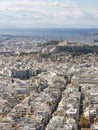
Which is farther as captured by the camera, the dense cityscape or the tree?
the tree

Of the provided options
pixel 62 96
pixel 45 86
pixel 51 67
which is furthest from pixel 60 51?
pixel 62 96

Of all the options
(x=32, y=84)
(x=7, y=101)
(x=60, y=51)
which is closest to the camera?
(x=7, y=101)

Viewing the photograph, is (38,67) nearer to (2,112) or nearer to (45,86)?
(45,86)

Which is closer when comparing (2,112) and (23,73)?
(2,112)

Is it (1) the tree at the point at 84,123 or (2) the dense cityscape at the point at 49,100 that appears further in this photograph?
(1) the tree at the point at 84,123

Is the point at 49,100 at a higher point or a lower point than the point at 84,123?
higher

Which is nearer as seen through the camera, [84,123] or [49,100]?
[84,123]

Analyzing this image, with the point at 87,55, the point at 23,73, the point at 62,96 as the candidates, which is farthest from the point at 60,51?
the point at 62,96

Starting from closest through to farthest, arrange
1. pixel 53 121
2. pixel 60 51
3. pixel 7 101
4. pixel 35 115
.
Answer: pixel 53 121, pixel 35 115, pixel 7 101, pixel 60 51

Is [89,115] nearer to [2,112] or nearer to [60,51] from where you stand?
[2,112]
